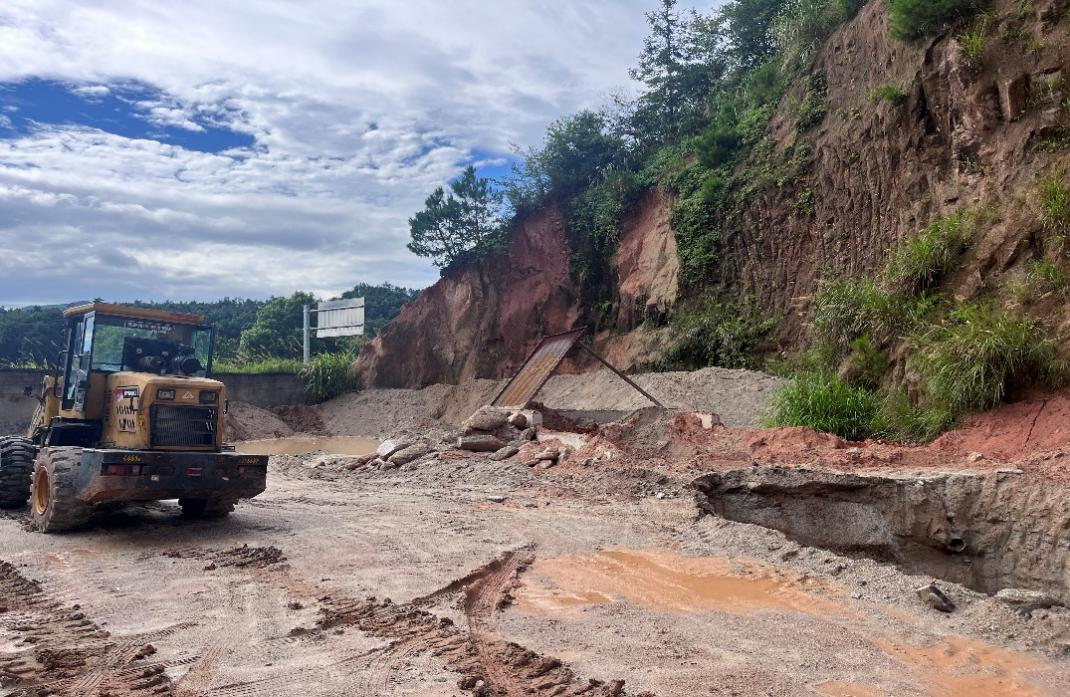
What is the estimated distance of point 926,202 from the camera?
16594mm

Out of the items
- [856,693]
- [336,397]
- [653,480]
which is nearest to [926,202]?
[653,480]

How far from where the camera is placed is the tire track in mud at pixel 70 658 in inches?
177

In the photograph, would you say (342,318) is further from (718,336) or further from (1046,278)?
(1046,278)

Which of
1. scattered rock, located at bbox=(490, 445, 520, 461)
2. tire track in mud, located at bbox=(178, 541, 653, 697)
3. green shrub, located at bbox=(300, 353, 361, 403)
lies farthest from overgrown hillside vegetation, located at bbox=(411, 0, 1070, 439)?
green shrub, located at bbox=(300, 353, 361, 403)

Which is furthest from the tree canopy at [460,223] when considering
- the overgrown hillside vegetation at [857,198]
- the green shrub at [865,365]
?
the green shrub at [865,365]

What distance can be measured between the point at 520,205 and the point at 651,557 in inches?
1017

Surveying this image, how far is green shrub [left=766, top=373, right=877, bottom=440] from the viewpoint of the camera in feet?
44.6

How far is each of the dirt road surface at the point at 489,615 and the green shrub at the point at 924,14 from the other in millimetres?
12955

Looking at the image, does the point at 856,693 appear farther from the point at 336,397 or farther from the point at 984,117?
the point at 336,397

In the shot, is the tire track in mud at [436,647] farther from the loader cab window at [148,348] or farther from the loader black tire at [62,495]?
the loader cab window at [148,348]

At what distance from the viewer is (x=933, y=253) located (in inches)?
571

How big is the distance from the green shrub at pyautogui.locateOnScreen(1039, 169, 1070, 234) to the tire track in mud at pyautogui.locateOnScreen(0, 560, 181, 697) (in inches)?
531

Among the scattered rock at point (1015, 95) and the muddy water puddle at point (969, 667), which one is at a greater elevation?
the scattered rock at point (1015, 95)

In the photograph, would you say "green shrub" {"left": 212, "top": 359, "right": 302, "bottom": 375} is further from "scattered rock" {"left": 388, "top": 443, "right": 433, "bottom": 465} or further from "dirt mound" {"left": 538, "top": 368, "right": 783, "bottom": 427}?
A: "scattered rock" {"left": 388, "top": 443, "right": 433, "bottom": 465}
